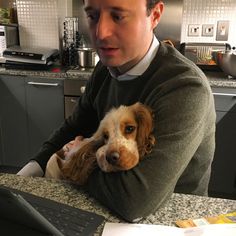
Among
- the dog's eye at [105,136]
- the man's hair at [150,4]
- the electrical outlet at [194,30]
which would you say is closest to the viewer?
the dog's eye at [105,136]

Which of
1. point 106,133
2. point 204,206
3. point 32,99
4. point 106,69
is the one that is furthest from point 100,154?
point 32,99

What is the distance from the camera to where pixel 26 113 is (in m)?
2.83

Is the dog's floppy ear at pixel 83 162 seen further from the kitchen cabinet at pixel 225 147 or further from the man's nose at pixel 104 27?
the kitchen cabinet at pixel 225 147

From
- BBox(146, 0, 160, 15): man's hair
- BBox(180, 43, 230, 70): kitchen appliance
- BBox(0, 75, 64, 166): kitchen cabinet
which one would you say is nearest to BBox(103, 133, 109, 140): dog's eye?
BBox(146, 0, 160, 15): man's hair

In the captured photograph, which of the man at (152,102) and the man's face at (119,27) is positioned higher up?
the man's face at (119,27)

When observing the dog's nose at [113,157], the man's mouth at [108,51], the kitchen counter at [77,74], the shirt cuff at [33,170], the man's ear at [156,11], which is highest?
the man's ear at [156,11]

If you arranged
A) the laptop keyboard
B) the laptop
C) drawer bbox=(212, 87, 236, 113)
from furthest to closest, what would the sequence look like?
drawer bbox=(212, 87, 236, 113), the laptop keyboard, the laptop

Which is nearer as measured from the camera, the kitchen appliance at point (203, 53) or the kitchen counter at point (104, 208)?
the kitchen counter at point (104, 208)

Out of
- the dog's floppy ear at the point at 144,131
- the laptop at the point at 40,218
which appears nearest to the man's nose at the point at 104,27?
the dog's floppy ear at the point at 144,131

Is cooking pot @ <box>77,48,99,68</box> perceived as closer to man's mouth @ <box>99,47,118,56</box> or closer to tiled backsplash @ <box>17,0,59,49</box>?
tiled backsplash @ <box>17,0,59,49</box>

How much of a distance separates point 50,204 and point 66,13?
265 centimetres

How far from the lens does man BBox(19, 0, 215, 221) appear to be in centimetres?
79

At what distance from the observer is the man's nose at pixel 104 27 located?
2.92 feet

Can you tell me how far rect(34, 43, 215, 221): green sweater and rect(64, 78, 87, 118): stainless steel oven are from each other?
144cm
